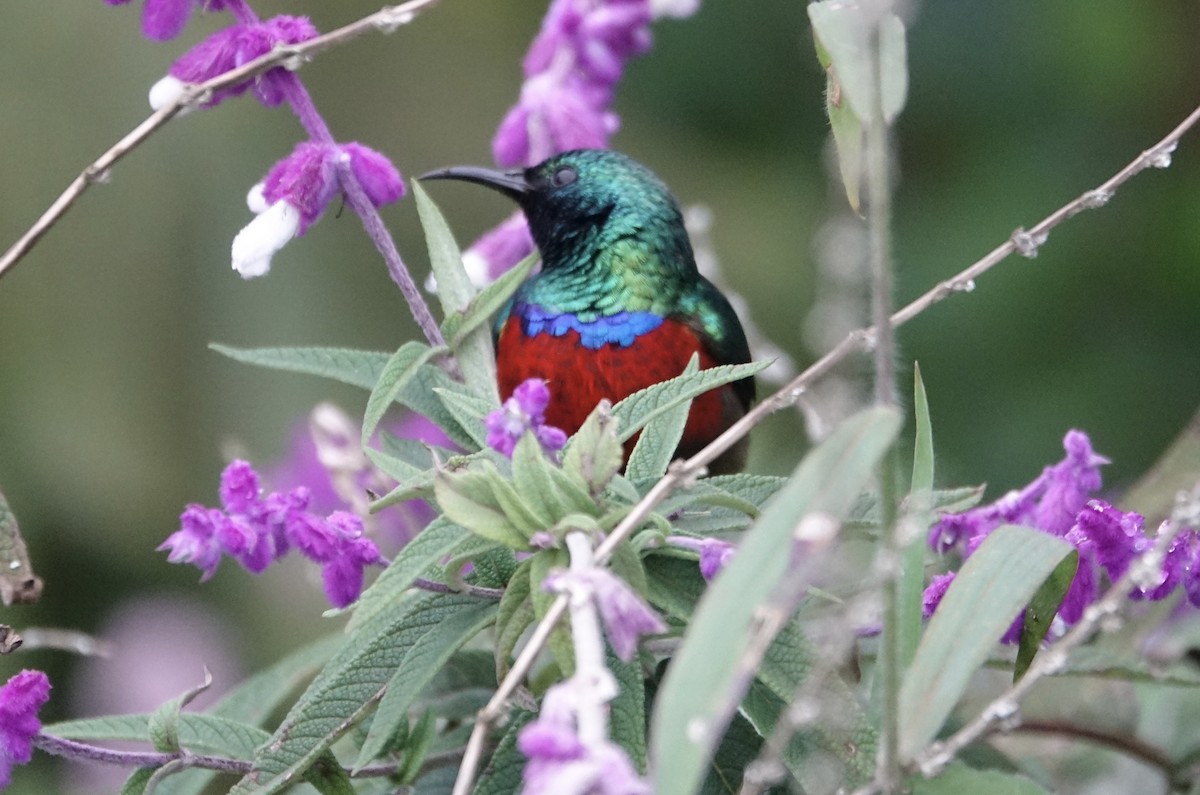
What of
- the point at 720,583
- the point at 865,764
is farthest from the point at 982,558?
the point at 720,583

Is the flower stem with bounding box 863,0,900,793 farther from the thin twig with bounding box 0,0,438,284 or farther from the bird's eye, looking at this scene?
the bird's eye

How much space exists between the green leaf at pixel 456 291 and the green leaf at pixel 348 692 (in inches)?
7.0

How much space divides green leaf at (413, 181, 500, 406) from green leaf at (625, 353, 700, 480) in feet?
0.43

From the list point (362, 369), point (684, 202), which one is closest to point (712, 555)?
point (362, 369)

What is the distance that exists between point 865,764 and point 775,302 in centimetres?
171

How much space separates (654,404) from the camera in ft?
2.43

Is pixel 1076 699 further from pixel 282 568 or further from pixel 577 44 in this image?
pixel 282 568

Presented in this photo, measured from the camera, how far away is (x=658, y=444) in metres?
0.75

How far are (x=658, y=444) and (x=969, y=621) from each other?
8.0 inches

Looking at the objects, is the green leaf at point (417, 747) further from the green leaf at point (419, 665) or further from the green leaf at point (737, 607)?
the green leaf at point (737, 607)

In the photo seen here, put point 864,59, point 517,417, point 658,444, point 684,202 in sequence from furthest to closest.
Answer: point 684,202
point 658,444
point 517,417
point 864,59

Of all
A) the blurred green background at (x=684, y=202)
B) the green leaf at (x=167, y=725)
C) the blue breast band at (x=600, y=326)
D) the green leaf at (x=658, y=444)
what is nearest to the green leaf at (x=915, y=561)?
the green leaf at (x=658, y=444)

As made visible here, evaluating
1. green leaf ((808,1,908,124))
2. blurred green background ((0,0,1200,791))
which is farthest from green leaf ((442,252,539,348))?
blurred green background ((0,0,1200,791))

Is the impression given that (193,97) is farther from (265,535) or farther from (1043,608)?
(1043,608)
